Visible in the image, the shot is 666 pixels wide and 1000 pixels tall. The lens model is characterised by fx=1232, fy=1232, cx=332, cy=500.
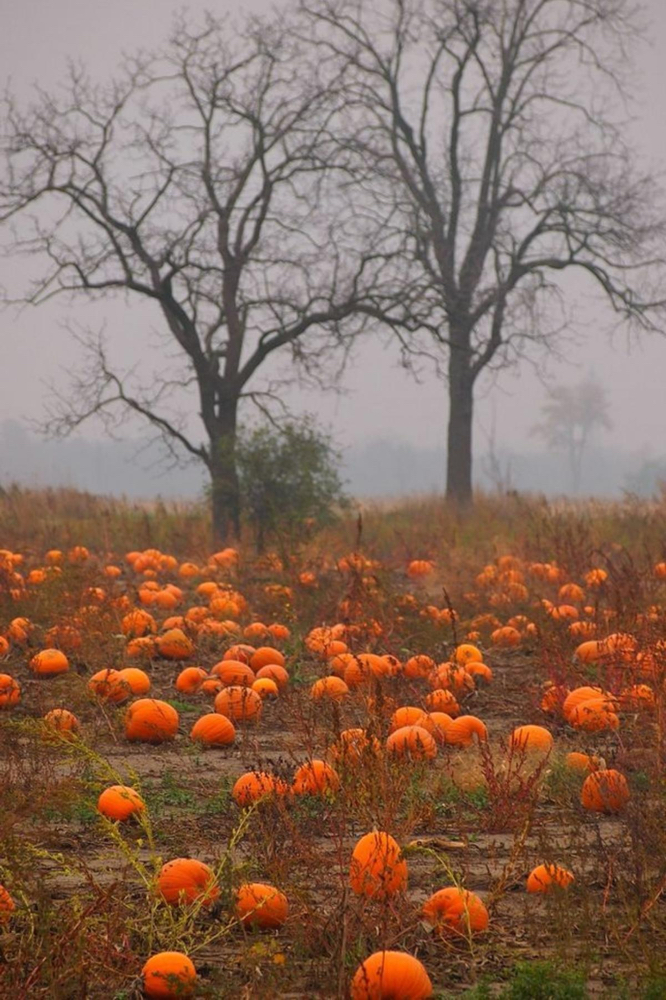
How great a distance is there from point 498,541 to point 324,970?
1305 centimetres

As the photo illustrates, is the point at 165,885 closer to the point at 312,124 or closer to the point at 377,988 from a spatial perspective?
the point at 377,988

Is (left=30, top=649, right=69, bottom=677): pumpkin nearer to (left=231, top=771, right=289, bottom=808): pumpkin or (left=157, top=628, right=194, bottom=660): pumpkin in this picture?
(left=157, top=628, right=194, bottom=660): pumpkin

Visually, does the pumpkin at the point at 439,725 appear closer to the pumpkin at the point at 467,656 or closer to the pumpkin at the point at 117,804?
the pumpkin at the point at 467,656

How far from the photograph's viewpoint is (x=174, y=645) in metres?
9.20

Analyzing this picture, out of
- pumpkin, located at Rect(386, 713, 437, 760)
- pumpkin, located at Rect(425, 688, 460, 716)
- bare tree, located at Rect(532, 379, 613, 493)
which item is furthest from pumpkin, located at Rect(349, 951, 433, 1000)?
bare tree, located at Rect(532, 379, 613, 493)

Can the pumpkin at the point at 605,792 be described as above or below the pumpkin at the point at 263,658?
below

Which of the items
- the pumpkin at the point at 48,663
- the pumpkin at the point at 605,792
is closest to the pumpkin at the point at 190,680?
the pumpkin at the point at 48,663

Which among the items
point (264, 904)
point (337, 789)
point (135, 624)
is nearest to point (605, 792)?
point (337, 789)

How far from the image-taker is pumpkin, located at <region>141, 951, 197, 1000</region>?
3080mm

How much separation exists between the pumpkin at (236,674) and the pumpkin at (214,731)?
1.05 m

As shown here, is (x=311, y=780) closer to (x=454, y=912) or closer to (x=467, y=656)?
(x=454, y=912)

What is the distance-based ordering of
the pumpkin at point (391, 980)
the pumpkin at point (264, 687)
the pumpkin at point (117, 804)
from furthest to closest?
the pumpkin at point (264, 687) → the pumpkin at point (117, 804) → the pumpkin at point (391, 980)

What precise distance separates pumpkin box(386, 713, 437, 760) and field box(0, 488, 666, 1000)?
0.02 metres

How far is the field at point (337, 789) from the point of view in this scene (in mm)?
3355
